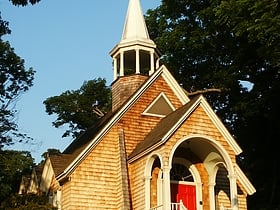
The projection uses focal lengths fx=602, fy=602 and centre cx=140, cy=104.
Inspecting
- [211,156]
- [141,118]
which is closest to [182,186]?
[211,156]

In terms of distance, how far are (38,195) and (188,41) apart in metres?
16.0

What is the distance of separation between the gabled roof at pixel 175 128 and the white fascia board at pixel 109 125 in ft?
4.70

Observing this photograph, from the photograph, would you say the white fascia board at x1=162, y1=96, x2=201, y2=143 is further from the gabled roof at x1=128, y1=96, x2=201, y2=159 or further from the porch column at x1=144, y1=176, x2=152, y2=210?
the porch column at x1=144, y1=176, x2=152, y2=210

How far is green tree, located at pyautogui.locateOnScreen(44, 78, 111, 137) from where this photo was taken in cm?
5050

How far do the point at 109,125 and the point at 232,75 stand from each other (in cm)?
1250

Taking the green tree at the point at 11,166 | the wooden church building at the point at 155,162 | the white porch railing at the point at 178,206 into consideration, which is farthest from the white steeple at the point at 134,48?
the green tree at the point at 11,166

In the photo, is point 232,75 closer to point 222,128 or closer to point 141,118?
point 141,118

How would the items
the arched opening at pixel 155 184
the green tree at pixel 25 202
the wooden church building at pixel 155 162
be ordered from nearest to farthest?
the wooden church building at pixel 155 162 → the arched opening at pixel 155 184 → the green tree at pixel 25 202

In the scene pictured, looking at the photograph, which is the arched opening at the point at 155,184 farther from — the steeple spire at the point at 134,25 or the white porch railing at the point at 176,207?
the steeple spire at the point at 134,25

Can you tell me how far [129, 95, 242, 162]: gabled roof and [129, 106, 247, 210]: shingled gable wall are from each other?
5.6 inches

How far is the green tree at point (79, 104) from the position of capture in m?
50.5

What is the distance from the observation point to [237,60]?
34.3m

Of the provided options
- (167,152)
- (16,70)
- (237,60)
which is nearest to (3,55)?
(16,70)

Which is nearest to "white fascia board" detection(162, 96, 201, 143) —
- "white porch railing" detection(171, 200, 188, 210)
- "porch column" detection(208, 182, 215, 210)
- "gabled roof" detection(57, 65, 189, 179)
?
"white porch railing" detection(171, 200, 188, 210)
